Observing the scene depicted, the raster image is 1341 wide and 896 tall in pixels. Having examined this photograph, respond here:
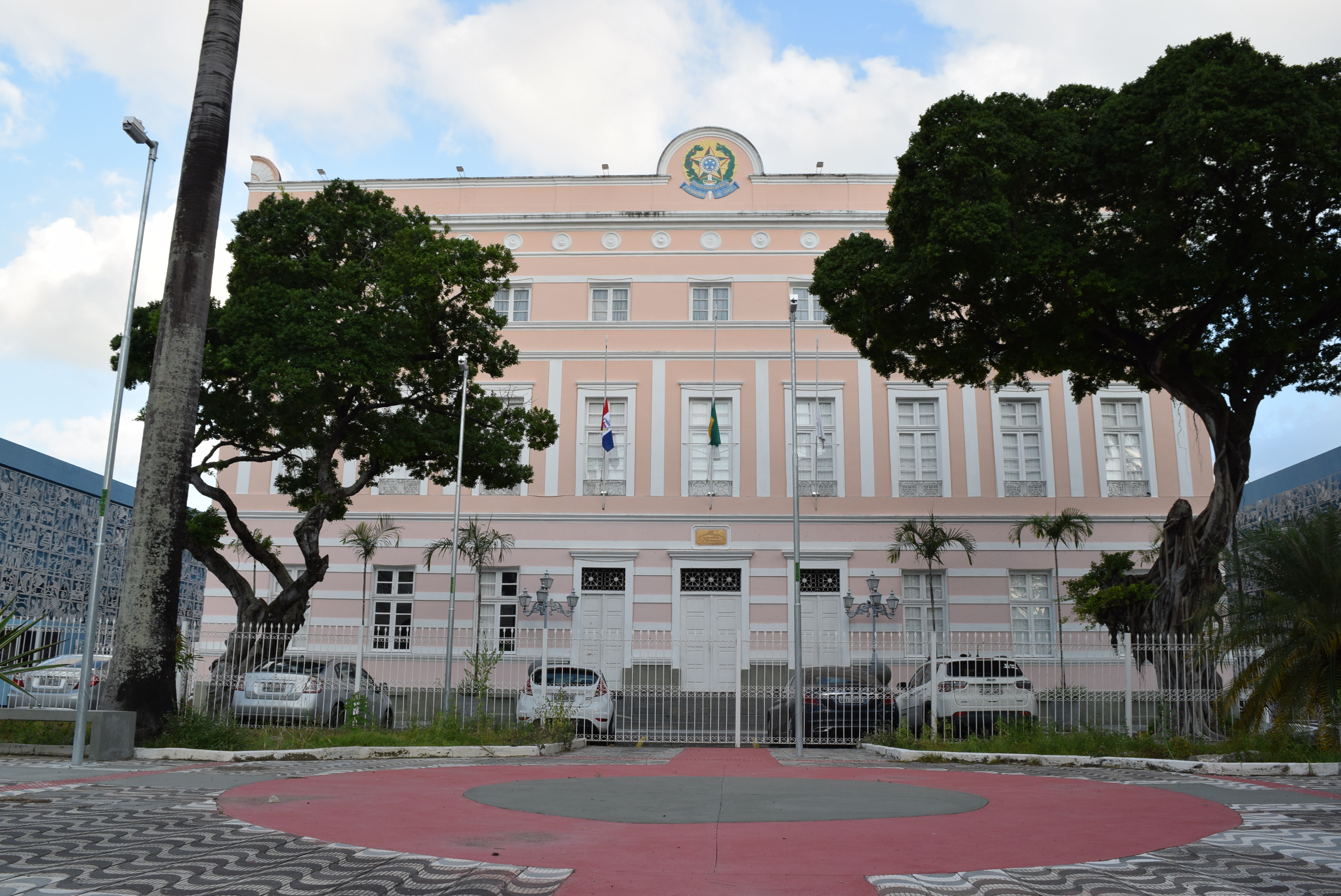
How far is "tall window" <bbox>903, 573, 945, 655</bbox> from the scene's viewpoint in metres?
28.0

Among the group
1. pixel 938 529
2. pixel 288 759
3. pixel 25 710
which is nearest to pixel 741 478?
pixel 938 529

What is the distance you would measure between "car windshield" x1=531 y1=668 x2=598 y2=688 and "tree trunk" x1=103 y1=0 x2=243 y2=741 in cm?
651

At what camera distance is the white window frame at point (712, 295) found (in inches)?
1210

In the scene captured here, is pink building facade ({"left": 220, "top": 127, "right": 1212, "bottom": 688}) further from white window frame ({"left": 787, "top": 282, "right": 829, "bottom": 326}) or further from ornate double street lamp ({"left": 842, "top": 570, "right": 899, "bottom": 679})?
ornate double street lamp ({"left": 842, "top": 570, "right": 899, "bottom": 679})

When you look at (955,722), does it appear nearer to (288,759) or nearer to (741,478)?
(288,759)

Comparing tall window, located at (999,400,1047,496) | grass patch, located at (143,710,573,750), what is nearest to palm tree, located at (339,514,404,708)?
grass patch, located at (143,710,573,750)

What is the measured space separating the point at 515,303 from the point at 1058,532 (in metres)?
17.5

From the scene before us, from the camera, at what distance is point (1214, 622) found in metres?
13.6

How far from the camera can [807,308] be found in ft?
101

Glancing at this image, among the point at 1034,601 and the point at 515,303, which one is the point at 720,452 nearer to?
the point at 515,303

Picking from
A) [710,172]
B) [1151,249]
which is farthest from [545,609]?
[710,172]

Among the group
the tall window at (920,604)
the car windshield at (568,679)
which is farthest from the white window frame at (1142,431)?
the car windshield at (568,679)

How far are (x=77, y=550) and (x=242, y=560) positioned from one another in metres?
12.7

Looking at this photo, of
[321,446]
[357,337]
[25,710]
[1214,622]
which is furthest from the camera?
[321,446]
